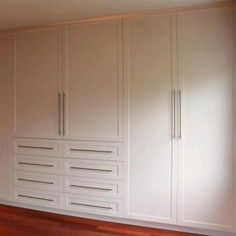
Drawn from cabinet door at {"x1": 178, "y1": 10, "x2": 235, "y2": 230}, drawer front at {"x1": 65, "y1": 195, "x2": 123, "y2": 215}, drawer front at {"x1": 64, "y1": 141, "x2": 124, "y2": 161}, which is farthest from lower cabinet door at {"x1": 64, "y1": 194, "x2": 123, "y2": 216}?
cabinet door at {"x1": 178, "y1": 10, "x2": 235, "y2": 230}

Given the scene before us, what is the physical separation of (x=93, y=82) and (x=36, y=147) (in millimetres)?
1011

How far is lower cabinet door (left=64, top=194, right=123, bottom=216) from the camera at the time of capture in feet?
8.83

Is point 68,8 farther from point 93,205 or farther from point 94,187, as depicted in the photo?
point 93,205

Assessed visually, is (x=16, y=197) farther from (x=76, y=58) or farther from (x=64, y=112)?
(x=76, y=58)

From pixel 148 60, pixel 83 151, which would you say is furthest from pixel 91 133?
pixel 148 60

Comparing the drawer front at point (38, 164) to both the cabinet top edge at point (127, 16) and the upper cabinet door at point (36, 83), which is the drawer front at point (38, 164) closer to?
the upper cabinet door at point (36, 83)

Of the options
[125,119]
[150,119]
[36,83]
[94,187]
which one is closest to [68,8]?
[36,83]

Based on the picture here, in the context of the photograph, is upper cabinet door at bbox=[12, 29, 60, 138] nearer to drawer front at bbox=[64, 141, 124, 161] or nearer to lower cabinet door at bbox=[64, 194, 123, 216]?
drawer front at bbox=[64, 141, 124, 161]

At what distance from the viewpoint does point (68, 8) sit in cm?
246

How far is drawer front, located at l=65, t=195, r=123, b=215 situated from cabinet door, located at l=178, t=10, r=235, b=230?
0.65 metres

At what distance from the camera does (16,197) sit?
3.11 meters

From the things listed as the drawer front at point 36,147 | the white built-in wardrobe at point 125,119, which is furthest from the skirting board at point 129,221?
the drawer front at point 36,147

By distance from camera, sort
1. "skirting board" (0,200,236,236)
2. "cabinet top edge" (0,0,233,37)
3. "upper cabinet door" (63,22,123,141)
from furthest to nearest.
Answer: "upper cabinet door" (63,22,123,141) < "skirting board" (0,200,236,236) < "cabinet top edge" (0,0,233,37)

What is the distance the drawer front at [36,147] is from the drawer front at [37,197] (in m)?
0.45
